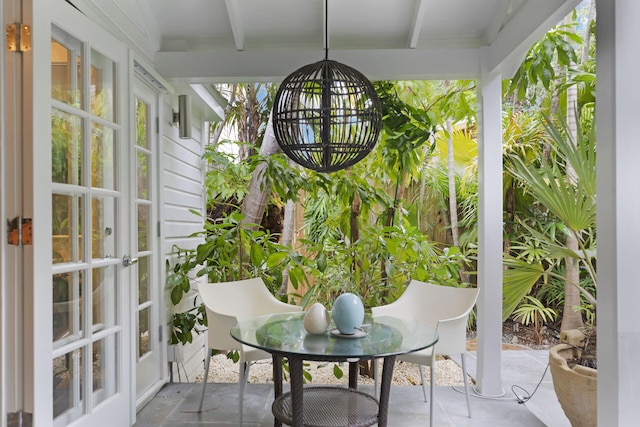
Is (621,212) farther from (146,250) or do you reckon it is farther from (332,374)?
(332,374)

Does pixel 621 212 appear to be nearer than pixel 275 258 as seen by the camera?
Yes

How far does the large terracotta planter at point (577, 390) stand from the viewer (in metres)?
2.40

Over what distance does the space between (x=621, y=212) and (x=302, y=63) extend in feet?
7.24

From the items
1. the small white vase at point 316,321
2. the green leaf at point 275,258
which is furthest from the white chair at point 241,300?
the small white vase at point 316,321

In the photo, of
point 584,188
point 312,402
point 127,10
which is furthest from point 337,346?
point 127,10

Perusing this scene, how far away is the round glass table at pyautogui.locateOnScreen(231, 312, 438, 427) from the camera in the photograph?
2.01 meters

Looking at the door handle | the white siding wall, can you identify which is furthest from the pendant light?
the white siding wall

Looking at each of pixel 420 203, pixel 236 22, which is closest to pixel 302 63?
pixel 236 22

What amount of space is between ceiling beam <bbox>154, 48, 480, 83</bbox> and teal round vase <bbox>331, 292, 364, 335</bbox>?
1671 millimetres

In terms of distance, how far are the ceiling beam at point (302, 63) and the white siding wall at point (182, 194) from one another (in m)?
0.39

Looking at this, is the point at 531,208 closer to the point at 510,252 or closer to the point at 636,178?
the point at 510,252

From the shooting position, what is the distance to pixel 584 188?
8.10 ft

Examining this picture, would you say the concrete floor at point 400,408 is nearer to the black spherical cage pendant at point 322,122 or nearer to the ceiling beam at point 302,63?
the black spherical cage pendant at point 322,122

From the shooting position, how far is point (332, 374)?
440 cm
